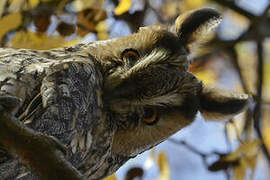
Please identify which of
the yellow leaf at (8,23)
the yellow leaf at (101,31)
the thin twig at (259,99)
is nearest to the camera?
the yellow leaf at (8,23)

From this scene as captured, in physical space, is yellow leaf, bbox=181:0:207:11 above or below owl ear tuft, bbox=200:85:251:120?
below

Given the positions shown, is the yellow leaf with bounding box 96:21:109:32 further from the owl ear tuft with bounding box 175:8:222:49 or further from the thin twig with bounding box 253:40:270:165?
the thin twig with bounding box 253:40:270:165

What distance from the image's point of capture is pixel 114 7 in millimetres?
3799

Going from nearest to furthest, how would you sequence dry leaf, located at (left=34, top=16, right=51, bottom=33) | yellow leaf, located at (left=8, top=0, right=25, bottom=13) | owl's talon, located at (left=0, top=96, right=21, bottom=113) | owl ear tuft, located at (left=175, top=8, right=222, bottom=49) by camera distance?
owl's talon, located at (left=0, top=96, right=21, bottom=113), owl ear tuft, located at (left=175, top=8, right=222, bottom=49), yellow leaf, located at (left=8, top=0, right=25, bottom=13), dry leaf, located at (left=34, top=16, right=51, bottom=33)

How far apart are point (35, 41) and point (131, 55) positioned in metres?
0.85

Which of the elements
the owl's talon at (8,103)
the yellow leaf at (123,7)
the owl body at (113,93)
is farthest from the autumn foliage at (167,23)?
the owl's talon at (8,103)

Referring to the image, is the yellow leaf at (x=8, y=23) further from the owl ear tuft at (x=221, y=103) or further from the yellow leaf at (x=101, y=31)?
the owl ear tuft at (x=221, y=103)

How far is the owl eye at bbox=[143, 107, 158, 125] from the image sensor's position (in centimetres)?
257

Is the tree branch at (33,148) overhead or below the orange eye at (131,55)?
overhead

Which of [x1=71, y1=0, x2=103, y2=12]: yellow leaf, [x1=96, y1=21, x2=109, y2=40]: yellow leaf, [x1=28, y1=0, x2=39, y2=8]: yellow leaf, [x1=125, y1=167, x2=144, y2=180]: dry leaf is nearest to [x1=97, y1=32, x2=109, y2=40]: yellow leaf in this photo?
[x1=96, y1=21, x2=109, y2=40]: yellow leaf

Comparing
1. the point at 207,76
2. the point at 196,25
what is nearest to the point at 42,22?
the point at 196,25

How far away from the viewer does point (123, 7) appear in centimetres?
357

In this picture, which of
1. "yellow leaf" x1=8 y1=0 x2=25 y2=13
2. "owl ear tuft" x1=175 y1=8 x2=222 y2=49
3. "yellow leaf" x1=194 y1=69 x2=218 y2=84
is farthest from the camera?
"yellow leaf" x1=194 y1=69 x2=218 y2=84

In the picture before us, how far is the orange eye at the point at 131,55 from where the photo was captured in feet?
8.44
